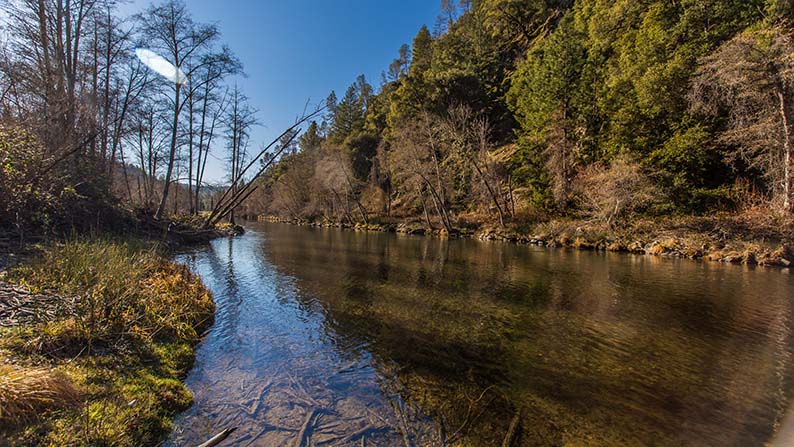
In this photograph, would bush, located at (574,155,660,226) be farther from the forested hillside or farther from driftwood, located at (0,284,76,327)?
driftwood, located at (0,284,76,327)

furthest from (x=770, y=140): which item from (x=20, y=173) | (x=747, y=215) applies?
(x=20, y=173)

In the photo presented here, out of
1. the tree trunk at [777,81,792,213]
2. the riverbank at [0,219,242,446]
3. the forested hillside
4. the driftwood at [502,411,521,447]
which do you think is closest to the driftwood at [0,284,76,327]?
the riverbank at [0,219,242,446]

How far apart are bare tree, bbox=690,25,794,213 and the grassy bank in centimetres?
2610

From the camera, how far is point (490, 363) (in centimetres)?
523

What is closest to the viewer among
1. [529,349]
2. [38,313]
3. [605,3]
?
[38,313]

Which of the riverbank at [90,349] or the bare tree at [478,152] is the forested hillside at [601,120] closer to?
the bare tree at [478,152]

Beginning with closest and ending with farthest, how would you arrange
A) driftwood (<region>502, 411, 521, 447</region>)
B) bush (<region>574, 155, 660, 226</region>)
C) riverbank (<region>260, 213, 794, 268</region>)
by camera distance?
Answer: 1. driftwood (<region>502, 411, 521, 447</region>)
2. riverbank (<region>260, 213, 794, 268</region>)
3. bush (<region>574, 155, 660, 226</region>)

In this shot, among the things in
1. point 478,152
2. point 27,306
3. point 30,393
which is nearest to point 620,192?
point 478,152

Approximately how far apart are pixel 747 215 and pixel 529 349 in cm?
2137

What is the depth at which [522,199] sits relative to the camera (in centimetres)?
3241

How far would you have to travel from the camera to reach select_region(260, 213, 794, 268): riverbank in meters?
15.3

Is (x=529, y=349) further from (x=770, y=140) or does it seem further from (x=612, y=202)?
(x=770, y=140)

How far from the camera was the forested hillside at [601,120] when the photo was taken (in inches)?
688

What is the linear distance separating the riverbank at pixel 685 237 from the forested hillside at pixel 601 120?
3.37ft
